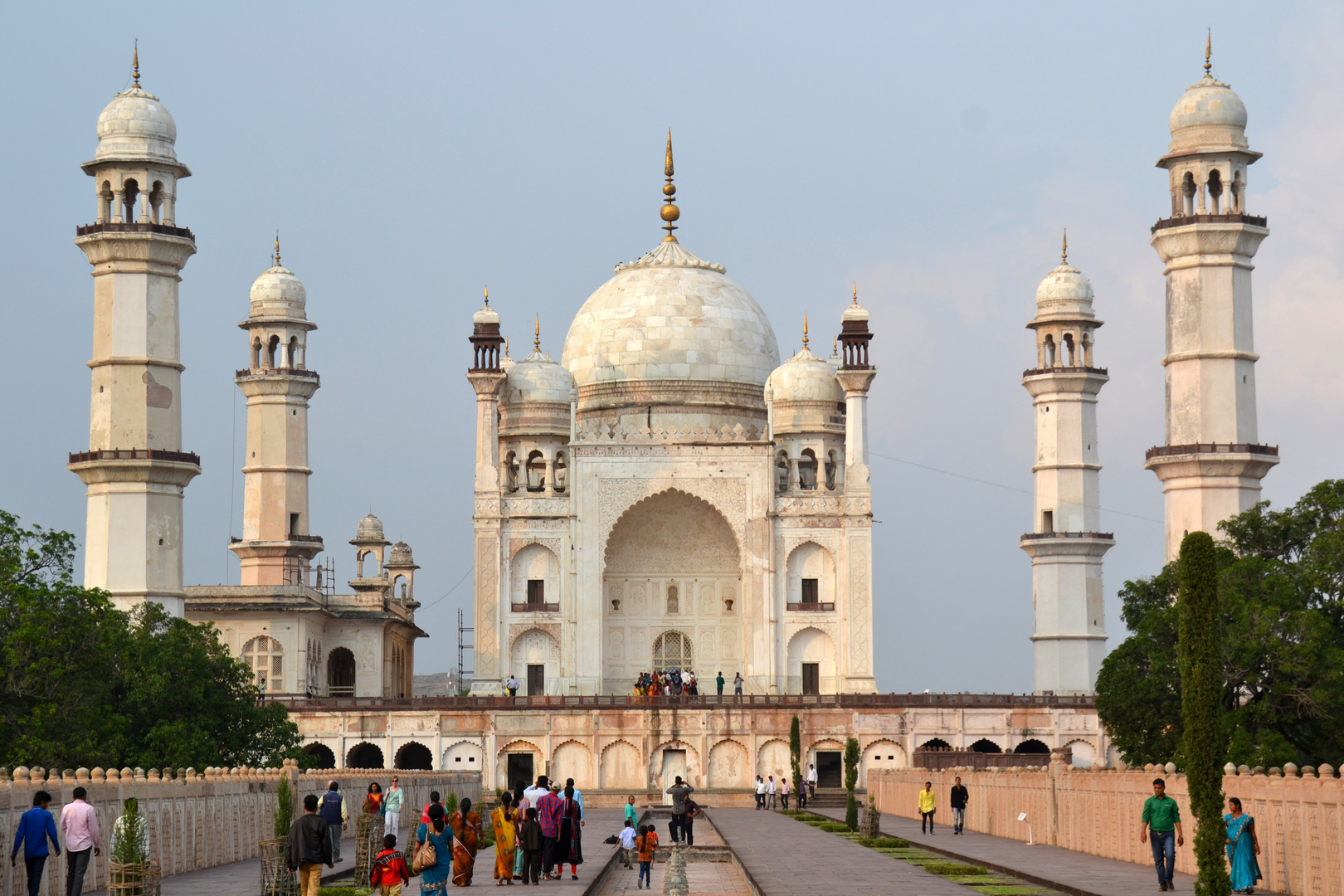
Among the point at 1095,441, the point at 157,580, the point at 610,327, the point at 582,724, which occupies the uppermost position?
the point at 610,327

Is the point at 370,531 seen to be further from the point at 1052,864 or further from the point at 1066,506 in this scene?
the point at 1052,864

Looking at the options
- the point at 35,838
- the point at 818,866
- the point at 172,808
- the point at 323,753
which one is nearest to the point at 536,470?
the point at 323,753

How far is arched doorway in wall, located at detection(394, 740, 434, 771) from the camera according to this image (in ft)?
146

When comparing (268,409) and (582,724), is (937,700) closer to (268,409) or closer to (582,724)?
(582,724)

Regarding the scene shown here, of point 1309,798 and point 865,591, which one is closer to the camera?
point 1309,798

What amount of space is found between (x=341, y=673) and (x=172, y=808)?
32.3m

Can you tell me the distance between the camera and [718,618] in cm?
5019

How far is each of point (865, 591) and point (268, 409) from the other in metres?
15.5

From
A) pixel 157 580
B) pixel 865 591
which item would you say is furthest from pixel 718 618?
pixel 157 580

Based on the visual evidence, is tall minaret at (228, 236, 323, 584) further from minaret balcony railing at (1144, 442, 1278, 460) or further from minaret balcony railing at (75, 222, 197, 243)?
minaret balcony railing at (1144, 442, 1278, 460)

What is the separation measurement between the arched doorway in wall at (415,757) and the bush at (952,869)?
2338 cm

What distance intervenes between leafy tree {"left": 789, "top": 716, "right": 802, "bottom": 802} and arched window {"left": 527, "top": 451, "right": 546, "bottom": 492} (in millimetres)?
10988

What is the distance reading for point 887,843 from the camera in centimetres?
2728

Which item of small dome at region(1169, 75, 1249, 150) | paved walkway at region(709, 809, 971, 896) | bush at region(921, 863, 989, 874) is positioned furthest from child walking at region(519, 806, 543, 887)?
small dome at region(1169, 75, 1249, 150)
